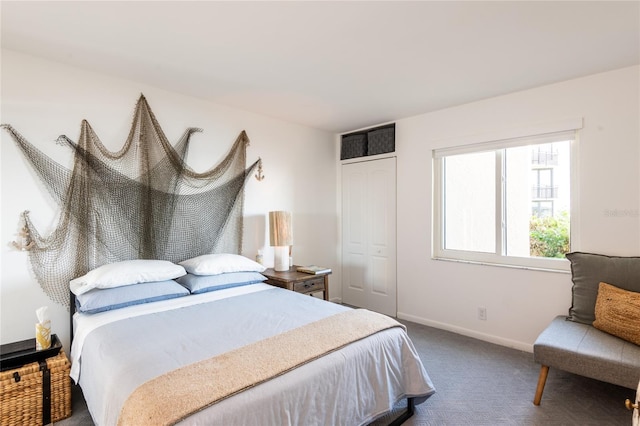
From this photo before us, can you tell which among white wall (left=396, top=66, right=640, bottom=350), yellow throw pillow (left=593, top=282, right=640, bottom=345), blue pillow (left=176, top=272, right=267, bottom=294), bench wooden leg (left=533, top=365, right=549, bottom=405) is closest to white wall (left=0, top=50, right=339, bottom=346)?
blue pillow (left=176, top=272, right=267, bottom=294)

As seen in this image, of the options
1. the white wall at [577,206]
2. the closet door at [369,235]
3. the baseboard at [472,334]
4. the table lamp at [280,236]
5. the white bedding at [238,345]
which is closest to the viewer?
the white bedding at [238,345]

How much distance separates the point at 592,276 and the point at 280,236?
2.60 metres

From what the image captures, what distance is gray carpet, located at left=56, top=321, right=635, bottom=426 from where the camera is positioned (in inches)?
76.3

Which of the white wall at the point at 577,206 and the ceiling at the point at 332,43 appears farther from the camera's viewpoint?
the white wall at the point at 577,206

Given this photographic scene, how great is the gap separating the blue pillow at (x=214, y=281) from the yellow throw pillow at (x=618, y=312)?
2.58 m

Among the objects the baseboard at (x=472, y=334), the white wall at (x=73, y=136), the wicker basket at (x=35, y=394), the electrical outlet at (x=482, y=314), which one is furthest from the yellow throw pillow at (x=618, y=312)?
the wicker basket at (x=35, y=394)

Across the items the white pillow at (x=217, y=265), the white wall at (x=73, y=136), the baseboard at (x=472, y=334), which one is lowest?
the baseboard at (x=472, y=334)

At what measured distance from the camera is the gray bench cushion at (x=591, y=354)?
5.91 ft

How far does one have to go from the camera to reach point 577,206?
2.66m

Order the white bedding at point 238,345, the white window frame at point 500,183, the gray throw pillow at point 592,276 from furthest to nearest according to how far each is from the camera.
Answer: the white window frame at point 500,183
the gray throw pillow at point 592,276
the white bedding at point 238,345

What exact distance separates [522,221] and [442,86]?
147 cm

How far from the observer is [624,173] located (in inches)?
96.0

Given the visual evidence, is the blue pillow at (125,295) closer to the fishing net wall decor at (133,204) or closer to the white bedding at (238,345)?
the white bedding at (238,345)

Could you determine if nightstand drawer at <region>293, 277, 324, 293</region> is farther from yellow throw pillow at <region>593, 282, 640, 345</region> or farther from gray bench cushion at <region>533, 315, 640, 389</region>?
yellow throw pillow at <region>593, 282, 640, 345</region>
